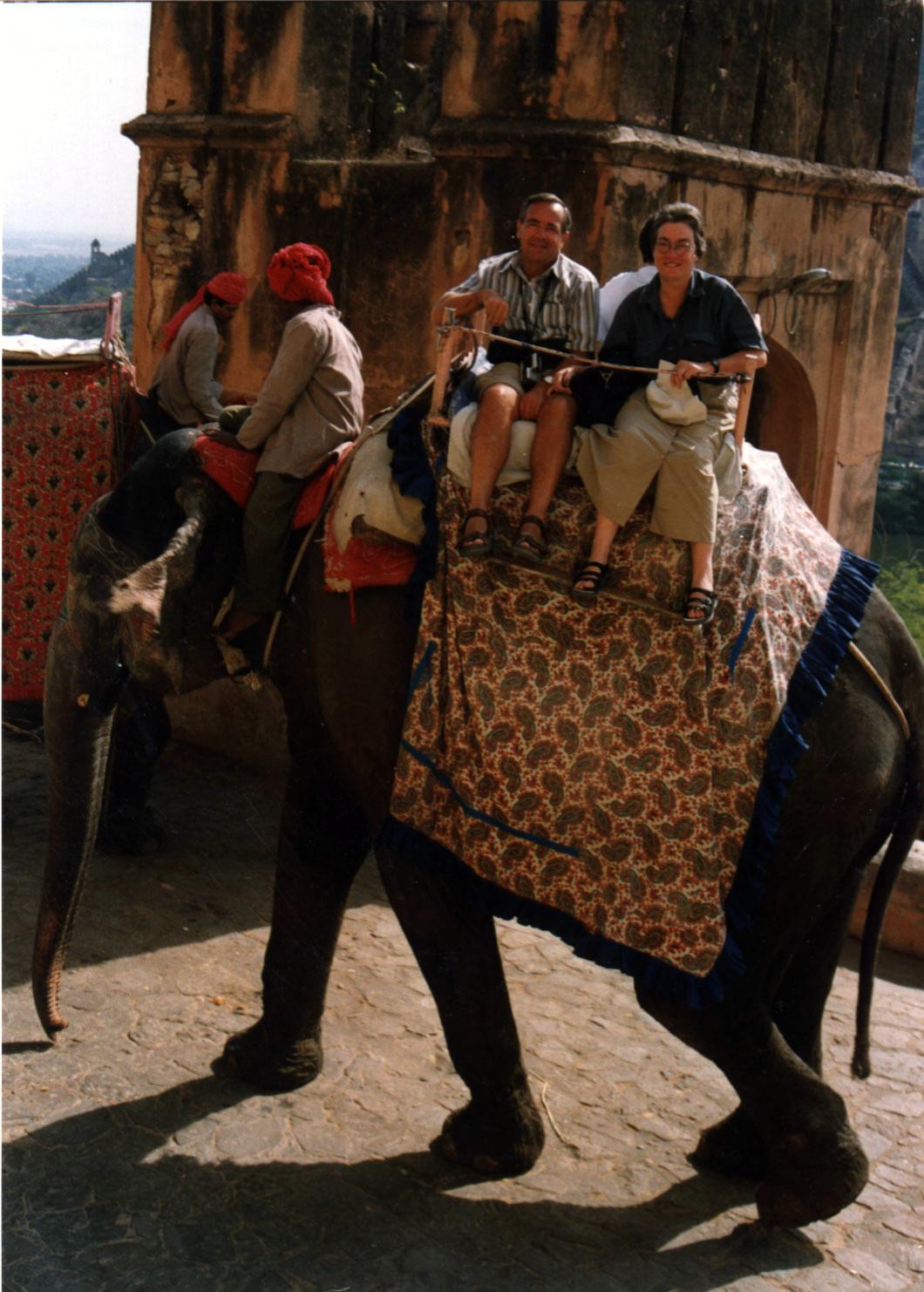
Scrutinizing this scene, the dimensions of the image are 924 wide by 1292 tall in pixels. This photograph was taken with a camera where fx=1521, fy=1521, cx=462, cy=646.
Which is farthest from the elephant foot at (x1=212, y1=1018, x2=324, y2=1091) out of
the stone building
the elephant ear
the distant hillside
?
the distant hillside

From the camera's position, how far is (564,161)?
6375 millimetres

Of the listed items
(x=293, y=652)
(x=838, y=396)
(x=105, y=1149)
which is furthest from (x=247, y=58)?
(x=105, y=1149)

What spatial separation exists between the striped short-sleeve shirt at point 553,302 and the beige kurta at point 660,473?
0.45 metres

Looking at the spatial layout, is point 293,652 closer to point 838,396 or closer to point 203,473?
point 203,473

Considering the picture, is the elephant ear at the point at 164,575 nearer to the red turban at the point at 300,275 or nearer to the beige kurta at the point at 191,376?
the red turban at the point at 300,275

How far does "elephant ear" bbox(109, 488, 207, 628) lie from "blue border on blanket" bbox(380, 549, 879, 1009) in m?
1.27

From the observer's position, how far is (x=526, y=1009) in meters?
5.42

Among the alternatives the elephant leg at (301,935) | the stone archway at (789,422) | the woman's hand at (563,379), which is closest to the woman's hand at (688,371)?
the woman's hand at (563,379)

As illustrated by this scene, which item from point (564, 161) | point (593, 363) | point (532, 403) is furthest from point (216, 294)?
point (593, 363)

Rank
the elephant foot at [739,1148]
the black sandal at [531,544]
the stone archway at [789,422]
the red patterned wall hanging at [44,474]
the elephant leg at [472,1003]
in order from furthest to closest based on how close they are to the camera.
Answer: the stone archway at [789,422]
the red patterned wall hanging at [44,474]
the elephant foot at [739,1148]
the elephant leg at [472,1003]
the black sandal at [531,544]

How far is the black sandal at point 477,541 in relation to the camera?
12.1 ft

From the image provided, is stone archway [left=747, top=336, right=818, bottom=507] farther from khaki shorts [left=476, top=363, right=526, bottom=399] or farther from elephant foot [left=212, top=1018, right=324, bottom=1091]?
elephant foot [left=212, top=1018, right=324, bottom=1091]

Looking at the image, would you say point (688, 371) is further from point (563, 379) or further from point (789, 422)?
point (789, 422)

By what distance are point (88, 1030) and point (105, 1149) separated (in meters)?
0.81
